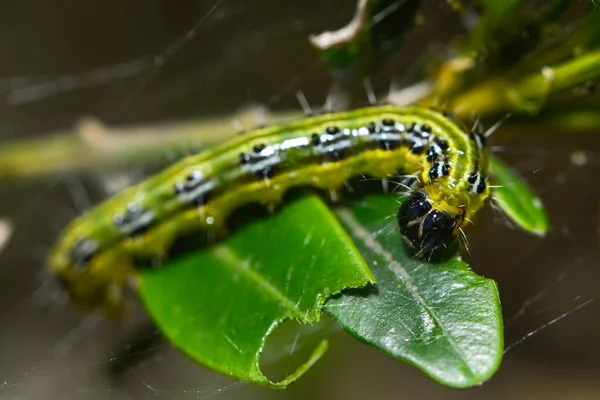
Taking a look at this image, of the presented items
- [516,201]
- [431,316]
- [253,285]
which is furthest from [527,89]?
[253,285]

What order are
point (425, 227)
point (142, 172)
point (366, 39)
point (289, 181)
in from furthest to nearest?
point (142, 172) < point (289, 181) < point (366, 39) < point (425, 227)

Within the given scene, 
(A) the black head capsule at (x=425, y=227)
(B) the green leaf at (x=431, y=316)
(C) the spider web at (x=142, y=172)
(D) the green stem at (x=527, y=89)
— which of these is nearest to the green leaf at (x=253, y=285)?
(B) the green leaf at (x=431, y=316)

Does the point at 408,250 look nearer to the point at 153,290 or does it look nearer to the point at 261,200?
the point at 261,200

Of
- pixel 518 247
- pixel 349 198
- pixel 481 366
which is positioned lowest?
pixel 518 247

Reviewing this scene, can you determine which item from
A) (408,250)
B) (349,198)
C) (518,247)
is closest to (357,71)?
(349,198)

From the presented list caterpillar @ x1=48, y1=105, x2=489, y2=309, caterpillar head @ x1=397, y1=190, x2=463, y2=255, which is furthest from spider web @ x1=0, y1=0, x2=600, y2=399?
caterpillar head @ x1=397, y1=190, x2=463, y2=255

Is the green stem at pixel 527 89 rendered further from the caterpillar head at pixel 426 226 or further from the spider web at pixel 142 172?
the caterpillar head at pixel 426 226

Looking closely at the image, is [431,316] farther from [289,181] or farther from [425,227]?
[289,181]
